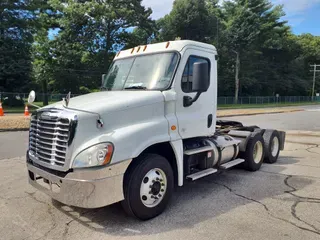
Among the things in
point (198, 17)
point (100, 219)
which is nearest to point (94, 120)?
point (100, 219)

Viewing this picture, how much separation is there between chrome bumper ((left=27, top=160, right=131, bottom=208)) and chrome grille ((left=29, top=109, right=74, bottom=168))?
0.81 feet

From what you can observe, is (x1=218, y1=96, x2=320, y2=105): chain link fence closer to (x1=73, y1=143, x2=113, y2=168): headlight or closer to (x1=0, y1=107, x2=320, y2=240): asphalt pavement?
(x1=0, y1=107, x2=320, y2=240): asphalt pavement

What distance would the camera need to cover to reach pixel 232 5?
51281 mm

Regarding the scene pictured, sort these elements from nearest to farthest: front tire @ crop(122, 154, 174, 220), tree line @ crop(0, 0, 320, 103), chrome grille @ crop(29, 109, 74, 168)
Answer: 1. chrome grille @ crop(29, 109, 74, 168)
2. front tire @ crop(122, 154, 174, 220)
3. tree line @ crop(0, 0, 320, 103)

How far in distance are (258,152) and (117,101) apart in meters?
4.29

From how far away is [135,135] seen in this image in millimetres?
3834

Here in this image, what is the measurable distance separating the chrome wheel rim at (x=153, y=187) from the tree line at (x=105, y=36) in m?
→ 29.7

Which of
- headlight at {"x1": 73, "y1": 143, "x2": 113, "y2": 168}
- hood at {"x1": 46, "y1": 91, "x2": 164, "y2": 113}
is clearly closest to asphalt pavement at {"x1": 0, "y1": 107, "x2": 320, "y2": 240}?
headlight at {"x1": 73, "y1": 143, "x2": 113, "y2": 168}

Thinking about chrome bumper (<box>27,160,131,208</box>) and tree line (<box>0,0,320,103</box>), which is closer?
chrome bumper (<box>27,160,131,208</box>)

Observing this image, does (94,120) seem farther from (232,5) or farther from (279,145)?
(232,5)

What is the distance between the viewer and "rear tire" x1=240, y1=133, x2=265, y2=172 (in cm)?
658

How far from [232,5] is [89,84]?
29.3 metres

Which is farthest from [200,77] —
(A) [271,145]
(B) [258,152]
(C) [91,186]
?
(A) [271,145]

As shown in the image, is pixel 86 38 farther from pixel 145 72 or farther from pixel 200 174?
pixel 200 174
